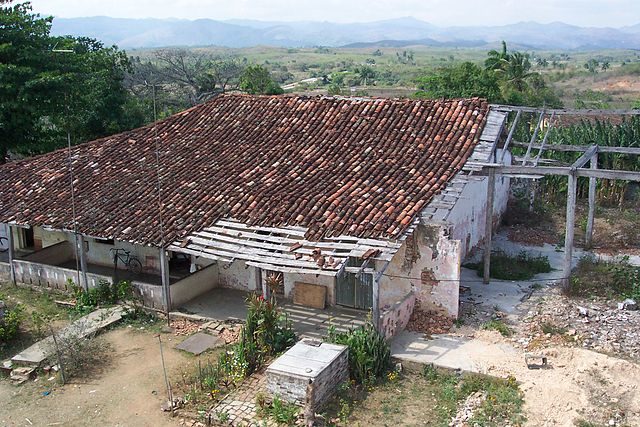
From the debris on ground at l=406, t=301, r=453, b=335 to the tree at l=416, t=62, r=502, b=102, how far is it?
23409 mm

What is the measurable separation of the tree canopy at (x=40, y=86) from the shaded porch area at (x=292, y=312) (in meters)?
11.0

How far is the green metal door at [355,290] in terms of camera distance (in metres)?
15.1

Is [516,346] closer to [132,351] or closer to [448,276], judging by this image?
[448,276]

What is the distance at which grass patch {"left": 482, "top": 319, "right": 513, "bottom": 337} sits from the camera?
13.7 m

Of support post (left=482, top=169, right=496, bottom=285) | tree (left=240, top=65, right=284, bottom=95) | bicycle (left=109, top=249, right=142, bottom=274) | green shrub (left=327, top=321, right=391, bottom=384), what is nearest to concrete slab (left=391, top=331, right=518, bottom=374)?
green shrub (left=327, top=321, right=391, bottom=384)

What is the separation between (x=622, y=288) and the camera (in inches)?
617

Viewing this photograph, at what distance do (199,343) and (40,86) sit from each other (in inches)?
523

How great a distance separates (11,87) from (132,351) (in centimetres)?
1247

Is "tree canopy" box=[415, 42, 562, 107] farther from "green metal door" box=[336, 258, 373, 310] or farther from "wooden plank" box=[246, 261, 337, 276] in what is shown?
"wooden plank" box=[246, 261, 337, 276]

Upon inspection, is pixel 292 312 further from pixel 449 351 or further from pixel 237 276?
pixel 449 351

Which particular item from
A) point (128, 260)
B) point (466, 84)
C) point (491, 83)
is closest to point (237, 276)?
point (128, 260)

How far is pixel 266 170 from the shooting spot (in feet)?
55.2

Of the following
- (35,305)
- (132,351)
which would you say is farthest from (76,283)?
(132,351)

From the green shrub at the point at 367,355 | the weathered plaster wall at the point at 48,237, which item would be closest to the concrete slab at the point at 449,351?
the green shrub at the point at 367,355
